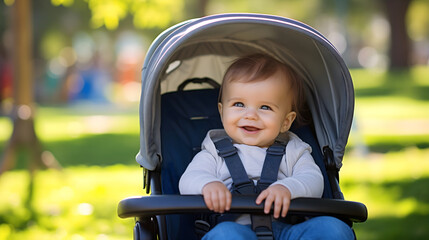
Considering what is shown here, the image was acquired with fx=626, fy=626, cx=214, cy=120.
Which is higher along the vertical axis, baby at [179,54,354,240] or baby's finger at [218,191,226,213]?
baby at [179,54,354,240]

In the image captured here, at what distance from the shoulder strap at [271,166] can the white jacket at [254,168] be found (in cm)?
6

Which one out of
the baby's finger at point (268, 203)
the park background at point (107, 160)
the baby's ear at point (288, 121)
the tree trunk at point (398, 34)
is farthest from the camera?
the tree trunk at point (398, 34)

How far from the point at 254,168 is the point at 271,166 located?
3.6 inches

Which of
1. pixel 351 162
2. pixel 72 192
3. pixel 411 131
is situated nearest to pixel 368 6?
pixel 411 131

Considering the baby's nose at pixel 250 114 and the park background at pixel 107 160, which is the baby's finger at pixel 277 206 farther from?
the park background at pixel 107 160

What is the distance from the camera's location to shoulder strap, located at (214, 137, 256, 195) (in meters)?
2.83

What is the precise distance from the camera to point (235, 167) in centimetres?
291

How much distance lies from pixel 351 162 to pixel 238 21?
5667 mm

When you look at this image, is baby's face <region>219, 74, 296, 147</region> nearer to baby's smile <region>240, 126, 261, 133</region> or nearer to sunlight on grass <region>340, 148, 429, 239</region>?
baby's smile <region>240, 126, 261, 133</region>

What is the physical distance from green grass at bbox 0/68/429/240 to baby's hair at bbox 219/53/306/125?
192 cm

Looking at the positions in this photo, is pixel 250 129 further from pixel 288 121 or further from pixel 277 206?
pixel 277 206

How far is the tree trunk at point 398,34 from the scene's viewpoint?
90.2 ft

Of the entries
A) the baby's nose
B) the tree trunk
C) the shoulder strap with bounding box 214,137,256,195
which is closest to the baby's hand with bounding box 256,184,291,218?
the shoulder strap with bounding box 214,137,256,195

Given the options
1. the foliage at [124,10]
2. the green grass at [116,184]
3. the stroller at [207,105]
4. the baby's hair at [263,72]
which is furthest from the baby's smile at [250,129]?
the foliage at [124,10]
